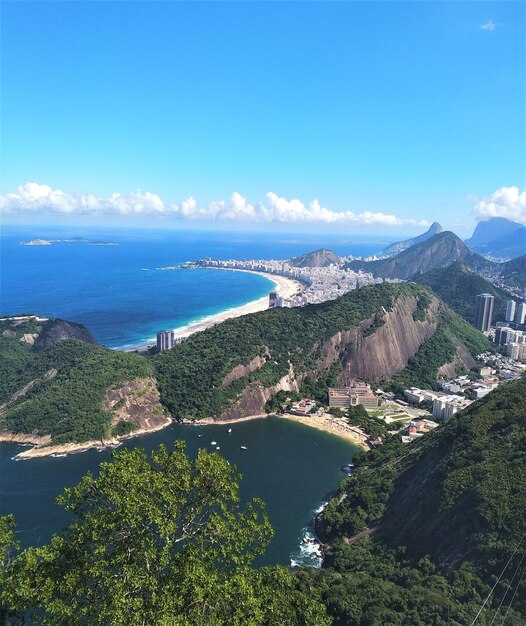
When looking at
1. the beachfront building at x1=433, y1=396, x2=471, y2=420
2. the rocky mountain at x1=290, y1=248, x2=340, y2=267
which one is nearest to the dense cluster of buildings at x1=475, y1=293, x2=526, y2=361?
the beachfront building at x1=433, y1=396, x2=471, y2=420

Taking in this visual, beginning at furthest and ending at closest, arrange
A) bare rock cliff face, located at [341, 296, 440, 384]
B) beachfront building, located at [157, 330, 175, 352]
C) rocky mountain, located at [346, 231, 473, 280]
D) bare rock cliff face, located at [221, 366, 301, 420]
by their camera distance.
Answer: rocky mountain, located at [346, 231, 473, 280] → beachfront building, located at [157, 330, 175, 352] → bare rock cliff face, located at [341, 296, 440, 384] → bare rock cliff face, located at [221, 366, 301, 420]

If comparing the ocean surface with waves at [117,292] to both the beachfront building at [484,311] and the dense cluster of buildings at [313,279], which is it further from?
the beachfront building at [484,311]

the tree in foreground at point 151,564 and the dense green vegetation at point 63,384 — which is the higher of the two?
the tree in foreground at point 151,564

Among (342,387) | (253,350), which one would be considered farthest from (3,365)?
(342,387)

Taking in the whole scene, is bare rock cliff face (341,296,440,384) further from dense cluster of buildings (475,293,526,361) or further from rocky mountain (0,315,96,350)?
rocky mountain (0,315,96,350)

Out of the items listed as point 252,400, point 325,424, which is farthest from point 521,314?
point 252,400

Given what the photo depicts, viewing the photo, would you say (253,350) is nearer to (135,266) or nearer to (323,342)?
(323,342)

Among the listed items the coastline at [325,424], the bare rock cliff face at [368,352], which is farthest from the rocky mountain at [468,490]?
the bare rock cliff face at [368,352]
